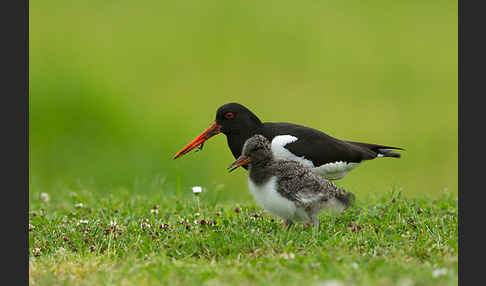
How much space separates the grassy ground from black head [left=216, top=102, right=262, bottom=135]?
3.72 feet

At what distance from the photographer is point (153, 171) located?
51.4 ft

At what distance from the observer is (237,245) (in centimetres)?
643

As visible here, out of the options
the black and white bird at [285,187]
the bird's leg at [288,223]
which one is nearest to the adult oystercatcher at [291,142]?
the black and white bird at [285,187]

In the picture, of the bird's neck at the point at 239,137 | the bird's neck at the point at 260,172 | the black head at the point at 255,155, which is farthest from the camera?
the bird's neck at the point at 239,137

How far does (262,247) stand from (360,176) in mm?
11388

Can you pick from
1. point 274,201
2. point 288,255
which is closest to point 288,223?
point 274,201

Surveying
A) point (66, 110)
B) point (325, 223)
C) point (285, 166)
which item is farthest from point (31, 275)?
point (66, 110)

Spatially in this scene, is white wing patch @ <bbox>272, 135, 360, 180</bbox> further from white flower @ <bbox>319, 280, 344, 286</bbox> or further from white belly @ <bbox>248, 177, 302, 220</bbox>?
white flower @ <bbox>319, 280, 344, 286</bbox>

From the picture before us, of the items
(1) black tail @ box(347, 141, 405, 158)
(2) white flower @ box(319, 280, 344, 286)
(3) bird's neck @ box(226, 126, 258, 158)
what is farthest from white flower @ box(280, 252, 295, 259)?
(1) black tail @ box(347, 141, 405, 158)

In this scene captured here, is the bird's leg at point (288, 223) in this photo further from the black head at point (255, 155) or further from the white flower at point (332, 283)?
the white flower at point (332, 283)

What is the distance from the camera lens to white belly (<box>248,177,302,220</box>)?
6801 millimetres

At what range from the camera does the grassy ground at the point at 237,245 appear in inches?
219

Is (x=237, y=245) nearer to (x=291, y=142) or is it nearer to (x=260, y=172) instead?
(x=260, y=172)

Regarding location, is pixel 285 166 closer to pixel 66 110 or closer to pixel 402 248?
pixel 402 248
